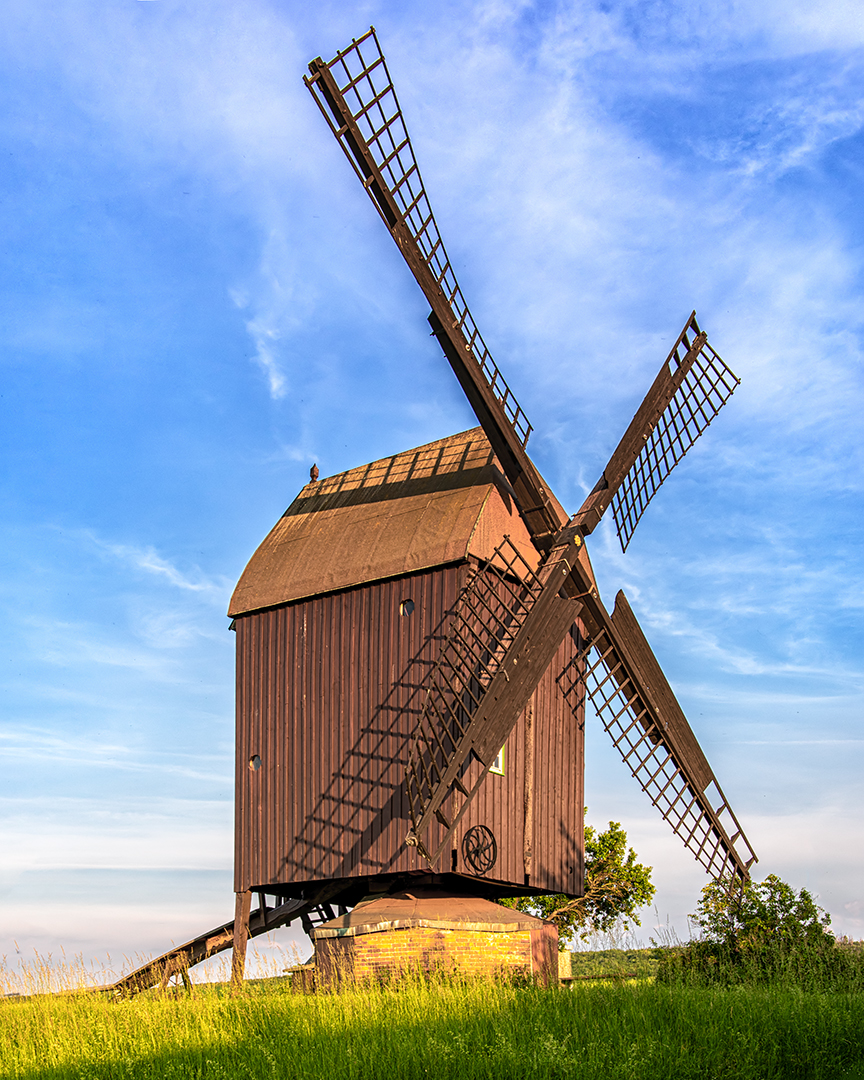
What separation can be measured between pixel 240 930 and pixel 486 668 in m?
6.47

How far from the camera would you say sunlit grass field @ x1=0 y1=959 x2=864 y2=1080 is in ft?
31.8

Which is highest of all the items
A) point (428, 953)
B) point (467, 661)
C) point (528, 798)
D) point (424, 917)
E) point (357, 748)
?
point (467, 661)

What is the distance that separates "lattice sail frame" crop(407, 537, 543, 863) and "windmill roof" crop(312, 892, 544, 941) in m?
0.84

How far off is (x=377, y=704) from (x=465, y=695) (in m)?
1.51

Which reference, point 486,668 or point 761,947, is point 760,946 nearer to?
point 761,947

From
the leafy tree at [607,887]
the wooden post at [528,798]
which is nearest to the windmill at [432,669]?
the wooden post at [528,798]

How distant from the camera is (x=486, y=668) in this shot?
15.5 metres

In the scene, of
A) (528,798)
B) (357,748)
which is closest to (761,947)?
(528,798)

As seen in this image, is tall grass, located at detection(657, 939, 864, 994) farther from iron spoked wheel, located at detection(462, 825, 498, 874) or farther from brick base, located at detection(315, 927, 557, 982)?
iron spoked wheel, located at detection(462, 825, 498, 874)

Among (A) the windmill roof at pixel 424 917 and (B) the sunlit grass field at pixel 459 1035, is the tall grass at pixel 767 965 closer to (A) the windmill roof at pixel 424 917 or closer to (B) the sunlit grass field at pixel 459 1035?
(B) the sunlit grass field at pixel 459 1035

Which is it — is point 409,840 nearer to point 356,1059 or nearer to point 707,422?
point 356,1059

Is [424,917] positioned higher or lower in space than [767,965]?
higher

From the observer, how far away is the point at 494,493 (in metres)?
17.1

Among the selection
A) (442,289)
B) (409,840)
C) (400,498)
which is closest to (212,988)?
(409,840)
